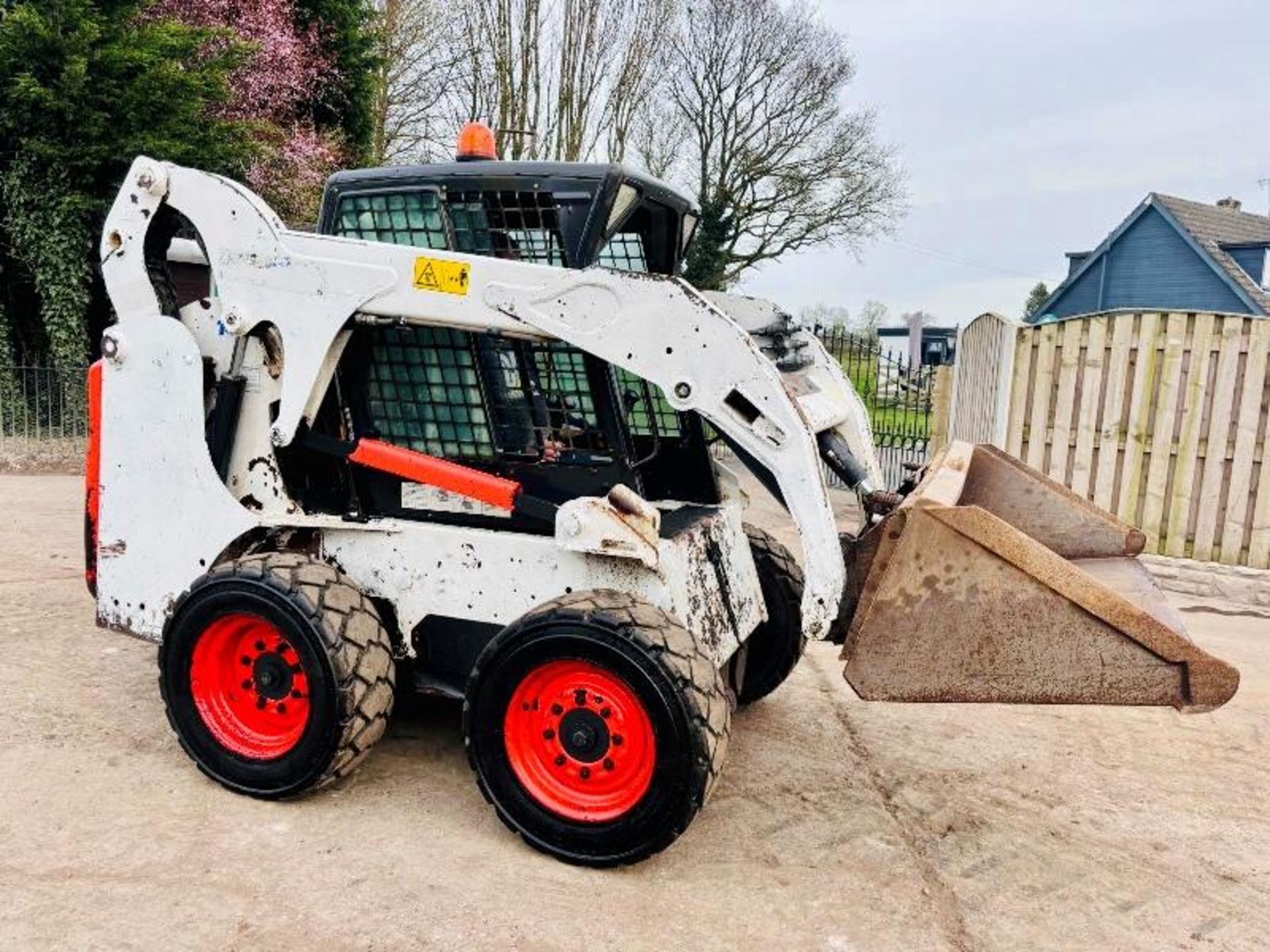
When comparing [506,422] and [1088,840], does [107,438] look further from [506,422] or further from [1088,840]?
[1088,840]

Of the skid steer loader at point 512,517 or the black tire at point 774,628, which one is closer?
the skid steer loader at point 512,517

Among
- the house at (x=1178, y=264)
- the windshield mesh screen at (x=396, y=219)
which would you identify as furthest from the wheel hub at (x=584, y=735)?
the house at (x=1178, y=264)

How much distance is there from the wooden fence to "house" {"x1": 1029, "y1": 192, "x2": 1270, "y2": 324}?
19.0m

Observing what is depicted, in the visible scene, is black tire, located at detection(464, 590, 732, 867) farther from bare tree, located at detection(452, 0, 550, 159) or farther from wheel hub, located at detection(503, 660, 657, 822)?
bare tree, located at detection(452, 0, 550, 159)

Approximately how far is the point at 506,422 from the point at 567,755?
1.16 meters

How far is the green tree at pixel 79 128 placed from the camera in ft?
35.1

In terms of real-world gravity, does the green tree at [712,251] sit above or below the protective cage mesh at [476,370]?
above

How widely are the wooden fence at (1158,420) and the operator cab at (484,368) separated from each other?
A: 17.1ft

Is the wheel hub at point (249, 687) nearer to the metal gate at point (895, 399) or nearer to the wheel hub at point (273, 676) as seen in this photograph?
the wheel hub at point (273, 676)

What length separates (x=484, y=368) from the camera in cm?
350

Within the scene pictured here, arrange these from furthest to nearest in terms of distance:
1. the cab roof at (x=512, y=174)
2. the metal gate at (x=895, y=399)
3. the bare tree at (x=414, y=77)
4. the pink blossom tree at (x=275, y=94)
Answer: the bare tree at (x=414, y=77) → the pink blossom tree at (x=275, y=94) → the metal gate at (x=895, y=399) → the cab roof at (x=512, y=174)

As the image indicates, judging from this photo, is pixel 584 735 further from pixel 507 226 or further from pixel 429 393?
pixel 507 226

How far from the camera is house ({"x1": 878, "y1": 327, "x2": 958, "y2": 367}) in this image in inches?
476

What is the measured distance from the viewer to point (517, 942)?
2639 millimetres
